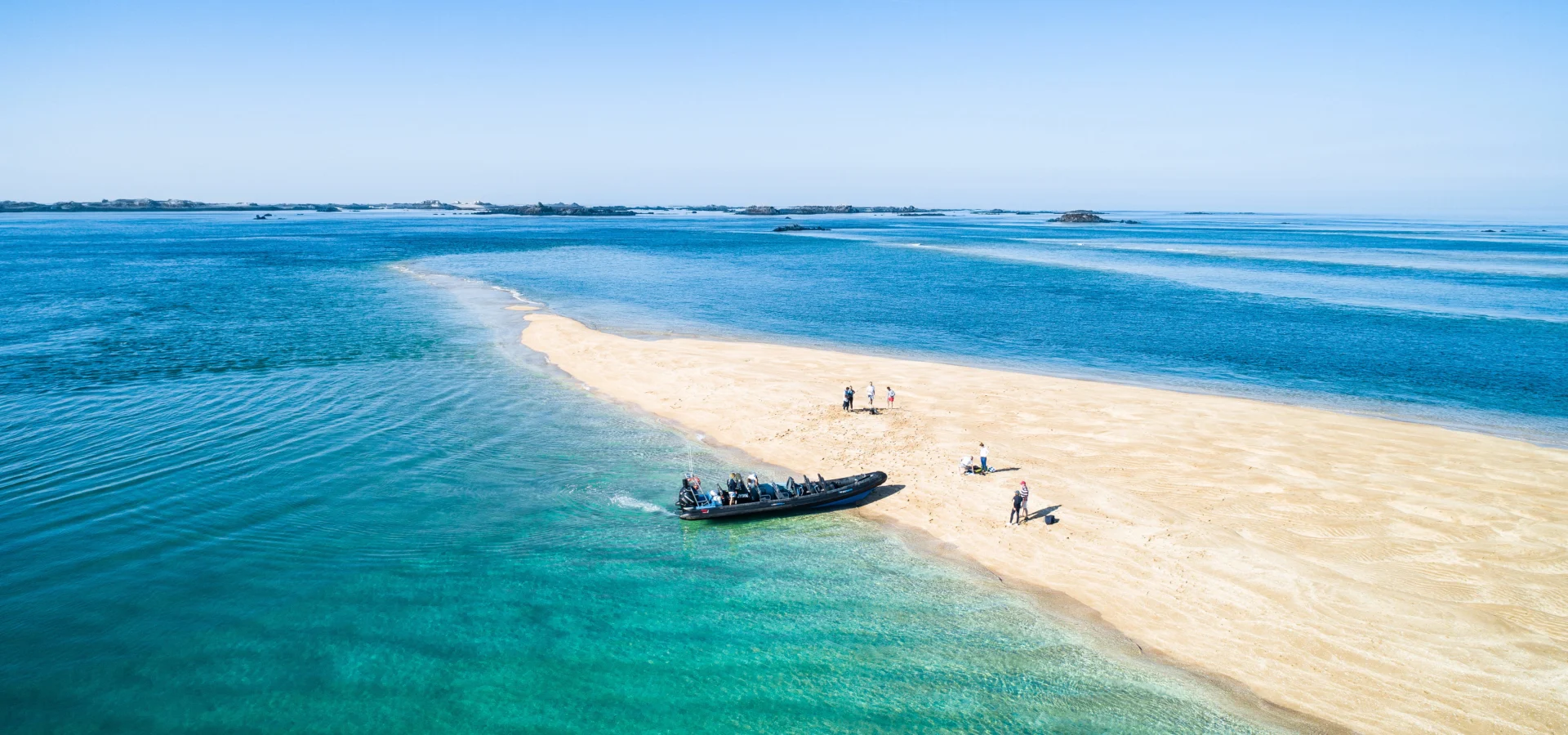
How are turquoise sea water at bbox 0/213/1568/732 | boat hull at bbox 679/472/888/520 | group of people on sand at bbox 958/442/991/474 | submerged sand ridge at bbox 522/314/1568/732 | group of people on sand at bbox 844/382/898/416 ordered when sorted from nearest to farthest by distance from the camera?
turquoise sea water at bbox 0/213/1568/732
submerged sand ridge at bbox 522/314/1568/732
boat hull at bbox 679/472/888/520
group of people on sand at bbox 958/442/991/474
group of people on sand at bbox 844/382/898/416

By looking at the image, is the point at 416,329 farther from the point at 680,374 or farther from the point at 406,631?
the point at 406,631

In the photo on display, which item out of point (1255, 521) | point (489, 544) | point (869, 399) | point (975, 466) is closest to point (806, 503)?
point (975, 466)

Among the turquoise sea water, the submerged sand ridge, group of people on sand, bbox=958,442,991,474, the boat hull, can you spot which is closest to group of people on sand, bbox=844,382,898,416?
the submerged sand ridge

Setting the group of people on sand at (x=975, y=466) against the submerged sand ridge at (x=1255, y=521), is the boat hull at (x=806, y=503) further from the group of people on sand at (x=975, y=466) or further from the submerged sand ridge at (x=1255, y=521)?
the group of people on sand at (x=975, y=466)

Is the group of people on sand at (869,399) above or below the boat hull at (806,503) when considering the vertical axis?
above

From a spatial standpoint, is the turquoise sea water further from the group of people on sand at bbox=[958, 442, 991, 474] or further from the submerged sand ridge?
the group of people on sand at bbox=[958, 442, 991, 474]

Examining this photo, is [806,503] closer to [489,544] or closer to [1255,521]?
[489,544]

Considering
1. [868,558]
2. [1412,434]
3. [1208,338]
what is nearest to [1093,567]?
[868,558]

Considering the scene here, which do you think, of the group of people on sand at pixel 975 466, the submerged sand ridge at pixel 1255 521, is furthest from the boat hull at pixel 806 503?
the group of people on sand at pixel 975 466
